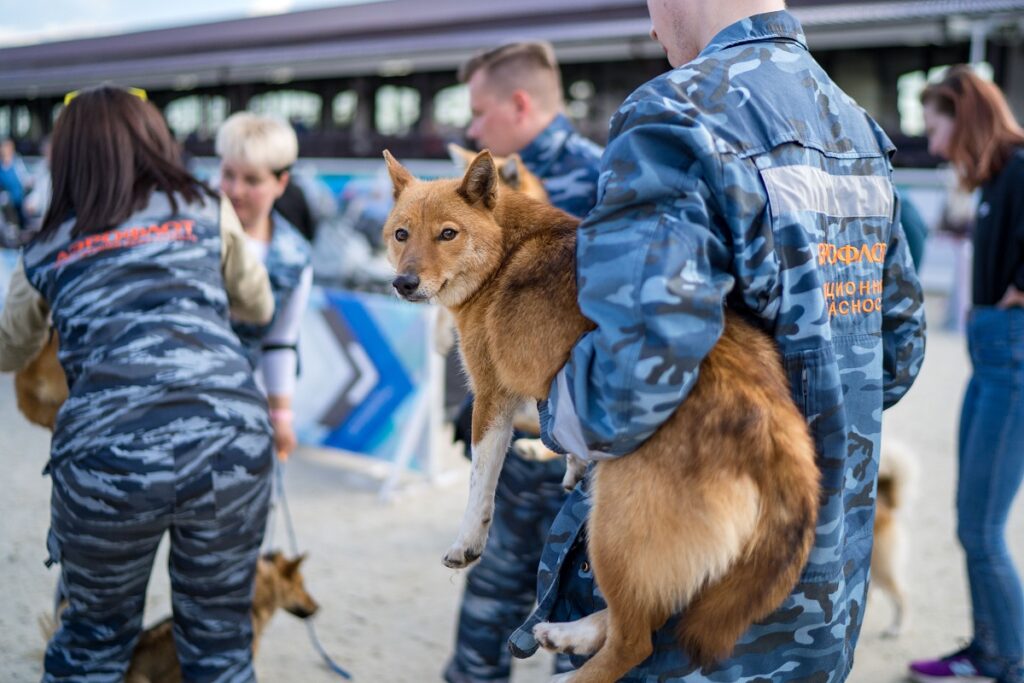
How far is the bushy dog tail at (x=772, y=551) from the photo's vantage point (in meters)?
1.31

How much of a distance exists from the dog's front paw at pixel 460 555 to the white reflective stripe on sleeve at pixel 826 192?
88cm

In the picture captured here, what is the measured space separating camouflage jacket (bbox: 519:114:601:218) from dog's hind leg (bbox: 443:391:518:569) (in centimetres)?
129

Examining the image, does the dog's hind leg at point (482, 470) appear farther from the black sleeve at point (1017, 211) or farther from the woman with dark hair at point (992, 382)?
the black sleeve at point (1017, 211)

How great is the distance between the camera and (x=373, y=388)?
6051mm

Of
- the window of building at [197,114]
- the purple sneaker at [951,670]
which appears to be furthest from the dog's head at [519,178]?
the window of building at [197,114]

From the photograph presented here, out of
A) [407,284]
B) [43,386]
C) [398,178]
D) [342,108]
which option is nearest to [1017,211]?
[398,178]

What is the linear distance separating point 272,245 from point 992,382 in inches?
111

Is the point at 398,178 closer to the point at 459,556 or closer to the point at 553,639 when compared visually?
the point at 459,556

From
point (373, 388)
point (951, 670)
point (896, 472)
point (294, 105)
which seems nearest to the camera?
point (951, 670)

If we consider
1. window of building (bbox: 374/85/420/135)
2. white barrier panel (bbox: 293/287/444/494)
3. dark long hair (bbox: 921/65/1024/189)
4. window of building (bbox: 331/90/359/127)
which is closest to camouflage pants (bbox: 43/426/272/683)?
dark long hair (bbox: 921/65/1024/189)

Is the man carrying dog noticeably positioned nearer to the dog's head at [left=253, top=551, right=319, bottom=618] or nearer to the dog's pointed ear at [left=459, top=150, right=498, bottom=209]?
the dog's head at [left=253, top=551, right=319, bottom=618]

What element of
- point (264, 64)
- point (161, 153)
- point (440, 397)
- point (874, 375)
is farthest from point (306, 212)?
point (264, 64)

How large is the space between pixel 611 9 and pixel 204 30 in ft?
47.9

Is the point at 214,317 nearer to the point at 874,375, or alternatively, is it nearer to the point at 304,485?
the point at 874,375
